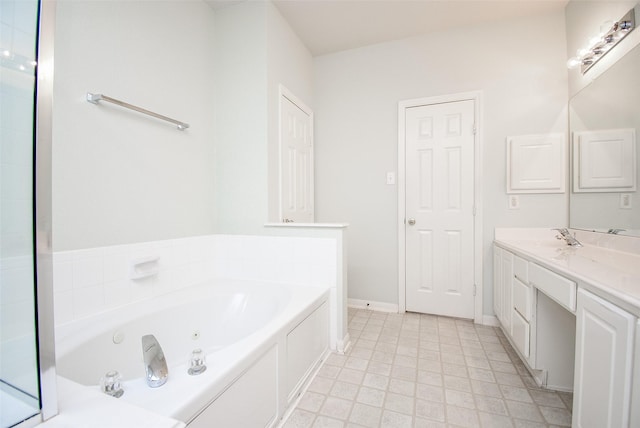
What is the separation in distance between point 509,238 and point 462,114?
1185 mm

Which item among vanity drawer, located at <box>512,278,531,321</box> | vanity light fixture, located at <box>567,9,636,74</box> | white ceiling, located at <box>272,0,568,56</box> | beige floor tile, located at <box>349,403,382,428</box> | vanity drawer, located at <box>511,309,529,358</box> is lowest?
beige floor tile, located at <box>349,403,382,428</box>

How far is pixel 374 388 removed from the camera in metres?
1.50

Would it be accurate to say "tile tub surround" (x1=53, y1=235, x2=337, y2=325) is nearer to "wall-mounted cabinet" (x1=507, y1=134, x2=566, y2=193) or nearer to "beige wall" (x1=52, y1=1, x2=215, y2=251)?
"beige wall" (x1=52, y1=1, x2=215, y2=251)

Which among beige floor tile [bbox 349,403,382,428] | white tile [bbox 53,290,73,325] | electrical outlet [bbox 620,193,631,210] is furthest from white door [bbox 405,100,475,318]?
white tile [bbox 53,290,73,325]

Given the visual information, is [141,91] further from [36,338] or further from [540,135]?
[540,135]

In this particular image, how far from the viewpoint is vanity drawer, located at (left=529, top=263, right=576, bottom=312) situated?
1084 mm

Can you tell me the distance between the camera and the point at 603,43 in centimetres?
167

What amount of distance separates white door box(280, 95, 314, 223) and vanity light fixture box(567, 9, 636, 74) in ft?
7.08

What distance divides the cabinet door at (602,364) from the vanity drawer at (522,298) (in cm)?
54

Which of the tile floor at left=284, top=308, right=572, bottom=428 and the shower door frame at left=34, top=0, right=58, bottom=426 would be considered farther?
the tile floor at left=284, top=308, right=572, bottom=428

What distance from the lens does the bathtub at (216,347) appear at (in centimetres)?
83

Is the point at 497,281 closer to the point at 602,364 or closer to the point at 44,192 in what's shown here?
the point at 602,364

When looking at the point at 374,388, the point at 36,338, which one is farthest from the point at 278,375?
the point at 36,338

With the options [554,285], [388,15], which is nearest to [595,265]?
[554,285]
